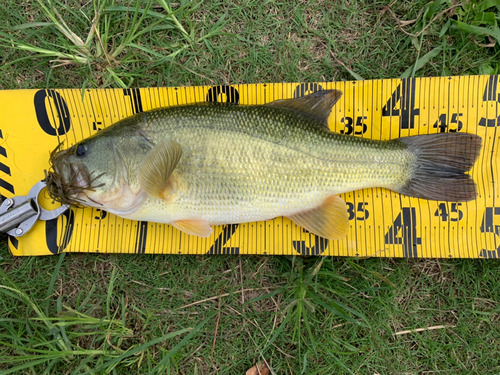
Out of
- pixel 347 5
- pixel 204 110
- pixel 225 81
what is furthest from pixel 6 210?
pixel 347 5

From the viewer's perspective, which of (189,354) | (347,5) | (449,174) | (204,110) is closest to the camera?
(204,110)

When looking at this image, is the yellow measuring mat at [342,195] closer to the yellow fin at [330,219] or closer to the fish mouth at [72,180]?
the yellow fin at [330,219]

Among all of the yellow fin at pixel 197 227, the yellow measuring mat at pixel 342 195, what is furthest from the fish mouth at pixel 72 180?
the yellow fin at pixel 197 227

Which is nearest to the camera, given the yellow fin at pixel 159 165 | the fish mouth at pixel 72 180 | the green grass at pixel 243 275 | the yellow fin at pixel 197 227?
the yellow fin at pixel 159 165

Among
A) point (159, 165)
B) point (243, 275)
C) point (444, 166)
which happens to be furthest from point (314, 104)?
point (243, 275)

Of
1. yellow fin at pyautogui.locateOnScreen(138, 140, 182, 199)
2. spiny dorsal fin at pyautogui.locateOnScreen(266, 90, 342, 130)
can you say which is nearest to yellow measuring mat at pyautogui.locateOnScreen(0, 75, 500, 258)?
spiny dorsal fin at pyautogui.locateOnScreen(266, 90, 342, 130)

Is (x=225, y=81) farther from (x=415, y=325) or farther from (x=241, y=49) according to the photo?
(x=415, y=325)
